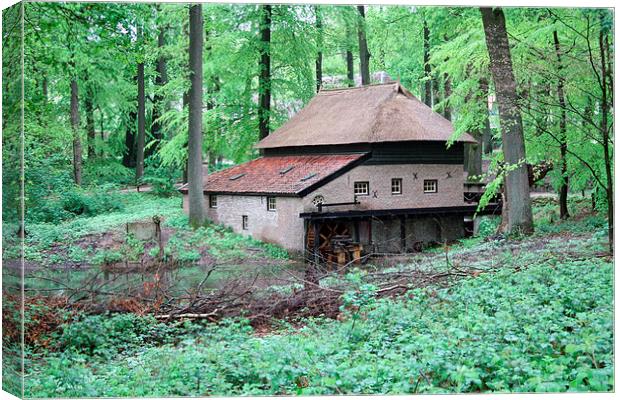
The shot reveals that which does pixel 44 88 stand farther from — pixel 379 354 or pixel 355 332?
pixel 379 354

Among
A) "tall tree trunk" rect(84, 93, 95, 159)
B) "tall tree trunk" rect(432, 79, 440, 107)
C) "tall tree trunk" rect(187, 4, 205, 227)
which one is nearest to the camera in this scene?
"tall tree trunk" rect(84, 93, 95, 159)

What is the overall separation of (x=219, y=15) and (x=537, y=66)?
9.99 feet

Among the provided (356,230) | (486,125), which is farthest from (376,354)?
(486,125)

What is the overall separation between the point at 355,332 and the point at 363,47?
10.2 feet

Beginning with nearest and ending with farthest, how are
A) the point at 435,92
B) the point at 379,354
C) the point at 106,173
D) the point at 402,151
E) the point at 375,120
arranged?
the point at 379,354 → the point at 106,173 → the point at 402,151 → the point at 375,120 → the point at 435,92

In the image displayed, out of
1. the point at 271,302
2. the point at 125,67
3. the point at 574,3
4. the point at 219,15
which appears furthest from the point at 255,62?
the point at 574,3

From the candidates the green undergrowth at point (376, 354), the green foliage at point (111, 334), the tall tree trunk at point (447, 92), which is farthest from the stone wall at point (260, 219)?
the tall tree trunk at point (447, 92)

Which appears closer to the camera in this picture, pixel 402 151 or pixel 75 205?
pixel 75 205

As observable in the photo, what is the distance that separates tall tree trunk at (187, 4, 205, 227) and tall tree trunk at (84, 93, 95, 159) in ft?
3.11

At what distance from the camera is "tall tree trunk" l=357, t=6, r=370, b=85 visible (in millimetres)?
6896

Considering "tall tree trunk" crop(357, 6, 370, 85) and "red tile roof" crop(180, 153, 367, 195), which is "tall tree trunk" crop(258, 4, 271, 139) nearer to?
"red tile roof" crop(180, 153, 367, 195)

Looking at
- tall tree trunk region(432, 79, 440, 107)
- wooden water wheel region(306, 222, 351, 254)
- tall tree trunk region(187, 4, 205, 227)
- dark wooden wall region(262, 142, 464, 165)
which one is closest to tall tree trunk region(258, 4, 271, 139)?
dark wooden wall region(262, 142, 464, 165)

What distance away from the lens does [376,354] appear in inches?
223

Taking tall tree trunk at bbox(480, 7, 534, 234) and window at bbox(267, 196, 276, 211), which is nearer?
window at bbox(267, 196, 276, 211)
